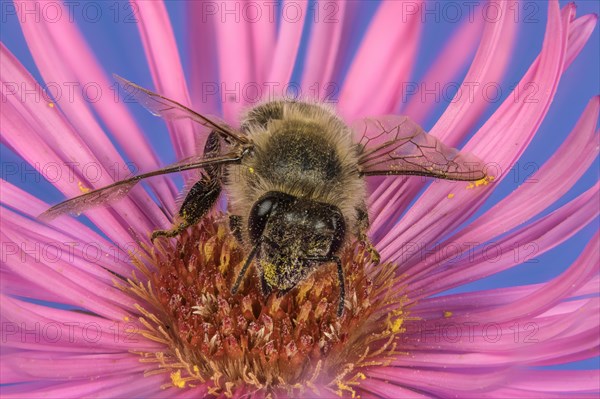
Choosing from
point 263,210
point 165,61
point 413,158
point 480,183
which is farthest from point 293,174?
point 165,61

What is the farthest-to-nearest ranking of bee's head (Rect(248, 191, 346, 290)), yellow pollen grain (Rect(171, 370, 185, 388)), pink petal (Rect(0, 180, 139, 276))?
pink petal (Rect(0, 180, 139, 276)), yellow pollen grain (Rect(171, 370, 185, 388)), bee's head (Rect(248, 191, 346, 290))

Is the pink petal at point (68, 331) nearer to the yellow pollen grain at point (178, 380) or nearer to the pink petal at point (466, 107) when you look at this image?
the yellow pollen grain at point (178, 380)

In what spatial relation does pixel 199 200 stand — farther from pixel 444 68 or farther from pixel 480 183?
pixel 444 68

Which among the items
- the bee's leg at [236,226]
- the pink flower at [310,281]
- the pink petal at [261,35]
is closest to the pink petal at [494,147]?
the pink flower at [310,281]

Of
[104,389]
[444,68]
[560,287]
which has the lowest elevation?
[104,389]

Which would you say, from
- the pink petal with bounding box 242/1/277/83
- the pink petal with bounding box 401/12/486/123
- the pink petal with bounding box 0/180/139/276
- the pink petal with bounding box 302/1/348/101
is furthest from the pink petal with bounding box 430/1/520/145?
the pink petal with bounding box 0/180/139/276

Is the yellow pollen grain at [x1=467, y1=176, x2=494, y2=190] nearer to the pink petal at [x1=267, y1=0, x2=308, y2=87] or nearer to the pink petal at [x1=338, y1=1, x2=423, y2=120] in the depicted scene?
the pink petal at [x1=338, y1=1, x2=423, y2=120]

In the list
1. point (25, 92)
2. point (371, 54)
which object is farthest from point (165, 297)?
point (371, 54)
